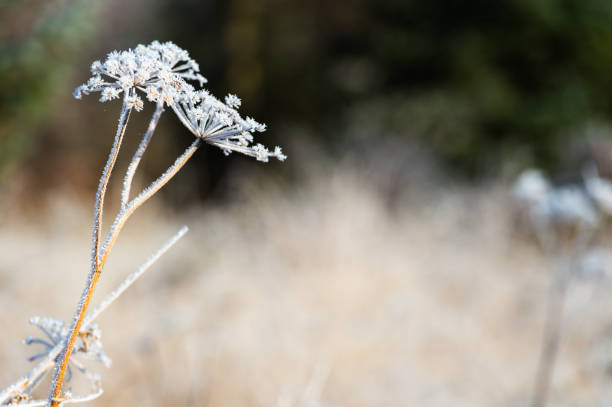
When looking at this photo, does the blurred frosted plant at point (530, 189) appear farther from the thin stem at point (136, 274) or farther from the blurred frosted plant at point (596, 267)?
the thin stem at point (136, 274)

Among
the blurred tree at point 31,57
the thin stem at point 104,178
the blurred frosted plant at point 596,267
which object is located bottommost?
the thin stem at point 104,178

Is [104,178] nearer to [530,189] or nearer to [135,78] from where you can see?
[135,78]

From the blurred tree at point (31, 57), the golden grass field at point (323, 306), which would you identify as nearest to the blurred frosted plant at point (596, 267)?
the golden grass field at point (323, 306)

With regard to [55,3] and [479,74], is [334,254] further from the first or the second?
[479,74]

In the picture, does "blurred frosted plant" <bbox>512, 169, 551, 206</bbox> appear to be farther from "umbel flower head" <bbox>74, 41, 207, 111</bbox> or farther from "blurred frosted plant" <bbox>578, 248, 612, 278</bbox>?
"umbel flower head" <bbox>74, 41, 207, 111</bbox>

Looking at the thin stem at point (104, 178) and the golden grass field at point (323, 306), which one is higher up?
the golden grass field at point (323, 306)

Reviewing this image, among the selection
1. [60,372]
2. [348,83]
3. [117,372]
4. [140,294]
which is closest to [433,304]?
[140,294]
